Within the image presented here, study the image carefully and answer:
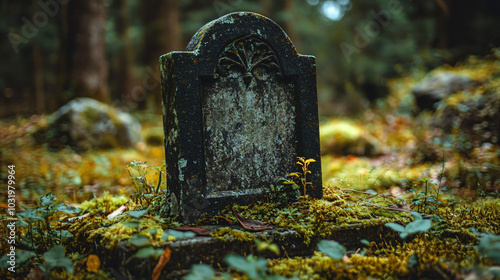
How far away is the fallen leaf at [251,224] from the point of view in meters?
2.35

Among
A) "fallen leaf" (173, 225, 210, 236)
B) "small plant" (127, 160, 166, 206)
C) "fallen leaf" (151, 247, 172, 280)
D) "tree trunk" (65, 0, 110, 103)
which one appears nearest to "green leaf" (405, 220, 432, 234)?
"fallen leaf" (173, 225, 210, 236)

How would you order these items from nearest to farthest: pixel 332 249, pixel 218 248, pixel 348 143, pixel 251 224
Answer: pixel 332 249 < pixel 218 248 < pixel 251 224 < pixel 348 143

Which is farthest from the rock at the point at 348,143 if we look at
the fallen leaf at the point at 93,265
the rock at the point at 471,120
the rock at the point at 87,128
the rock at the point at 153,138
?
the fallen leaf at the point at 93,265

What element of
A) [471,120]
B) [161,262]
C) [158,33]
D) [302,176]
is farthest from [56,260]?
[158,33]

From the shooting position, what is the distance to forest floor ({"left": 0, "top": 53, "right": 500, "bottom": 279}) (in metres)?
1.97

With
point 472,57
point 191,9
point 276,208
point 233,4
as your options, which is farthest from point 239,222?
point 191,9

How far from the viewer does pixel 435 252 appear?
2211 mm

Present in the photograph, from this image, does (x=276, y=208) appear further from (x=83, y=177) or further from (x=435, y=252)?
(x=83, y=177)

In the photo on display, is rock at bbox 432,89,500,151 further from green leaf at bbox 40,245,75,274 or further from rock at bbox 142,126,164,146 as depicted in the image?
rock at bbox 142,126,164,146

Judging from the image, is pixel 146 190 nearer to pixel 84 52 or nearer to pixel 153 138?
pixel 153 138

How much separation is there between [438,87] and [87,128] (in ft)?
27.2

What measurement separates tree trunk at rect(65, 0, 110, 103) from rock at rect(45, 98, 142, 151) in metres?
0.67

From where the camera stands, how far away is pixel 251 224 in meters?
2.42

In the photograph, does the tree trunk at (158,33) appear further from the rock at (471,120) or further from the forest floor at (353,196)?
the rock at (471,120)
